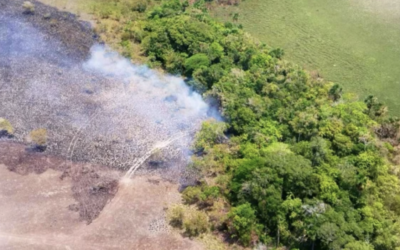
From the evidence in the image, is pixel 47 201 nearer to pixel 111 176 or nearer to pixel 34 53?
pixel 111 176

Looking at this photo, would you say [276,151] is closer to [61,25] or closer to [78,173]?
[78,173]

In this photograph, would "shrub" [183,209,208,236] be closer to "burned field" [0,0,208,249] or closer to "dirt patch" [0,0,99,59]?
"burned field" [0,0,208,249]

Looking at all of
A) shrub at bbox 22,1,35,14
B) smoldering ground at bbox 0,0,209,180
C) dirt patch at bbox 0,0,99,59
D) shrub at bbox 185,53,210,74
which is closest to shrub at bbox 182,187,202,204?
smoldering ground at bbox 0,0,209,180

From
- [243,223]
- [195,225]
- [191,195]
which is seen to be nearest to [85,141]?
[191,195]

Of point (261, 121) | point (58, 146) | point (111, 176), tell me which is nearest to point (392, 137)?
point (261, 121)

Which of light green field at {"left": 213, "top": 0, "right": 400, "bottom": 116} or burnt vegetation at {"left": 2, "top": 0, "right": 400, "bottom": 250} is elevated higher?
light green field at {"left": 213, "top": 0, "right": 400, "bottom": 116}

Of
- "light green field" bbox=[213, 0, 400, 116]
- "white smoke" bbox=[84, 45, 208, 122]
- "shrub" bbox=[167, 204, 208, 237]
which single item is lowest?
"shrub" bbox=[167, 204, 208, 237]
